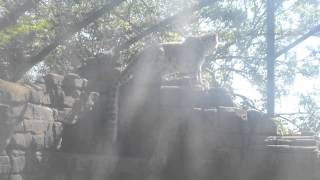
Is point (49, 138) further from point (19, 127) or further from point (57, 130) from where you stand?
point (19, 127)

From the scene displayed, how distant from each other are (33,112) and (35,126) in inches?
9.3

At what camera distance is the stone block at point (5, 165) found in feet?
21.2

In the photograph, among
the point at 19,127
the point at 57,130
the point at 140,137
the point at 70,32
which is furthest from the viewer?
the point at 70,32

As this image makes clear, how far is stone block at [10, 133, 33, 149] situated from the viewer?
6688mm

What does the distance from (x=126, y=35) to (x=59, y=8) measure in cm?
239

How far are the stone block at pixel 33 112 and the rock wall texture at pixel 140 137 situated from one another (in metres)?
0.02

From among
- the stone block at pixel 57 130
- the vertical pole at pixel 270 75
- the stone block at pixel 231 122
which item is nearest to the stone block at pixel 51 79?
the stone block at pixel 57 130

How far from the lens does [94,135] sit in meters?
7.87

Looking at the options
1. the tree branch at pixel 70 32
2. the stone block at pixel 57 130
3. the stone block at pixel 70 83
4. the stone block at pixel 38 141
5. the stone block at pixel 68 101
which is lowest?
the stone block at pixel 38 141

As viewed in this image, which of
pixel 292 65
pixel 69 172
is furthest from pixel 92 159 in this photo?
pixel 292 65

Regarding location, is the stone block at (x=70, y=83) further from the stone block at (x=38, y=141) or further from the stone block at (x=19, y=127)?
the stone block at (x=19, y=127)

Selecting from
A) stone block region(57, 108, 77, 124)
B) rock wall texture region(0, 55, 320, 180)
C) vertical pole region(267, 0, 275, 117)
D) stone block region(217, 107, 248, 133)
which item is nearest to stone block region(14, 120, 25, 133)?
rock wall texture region(0, 55, 320, 180)

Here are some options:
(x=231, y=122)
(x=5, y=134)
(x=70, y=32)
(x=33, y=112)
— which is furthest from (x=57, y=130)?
(x=70, y=32)

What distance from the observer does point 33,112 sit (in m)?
7.00
